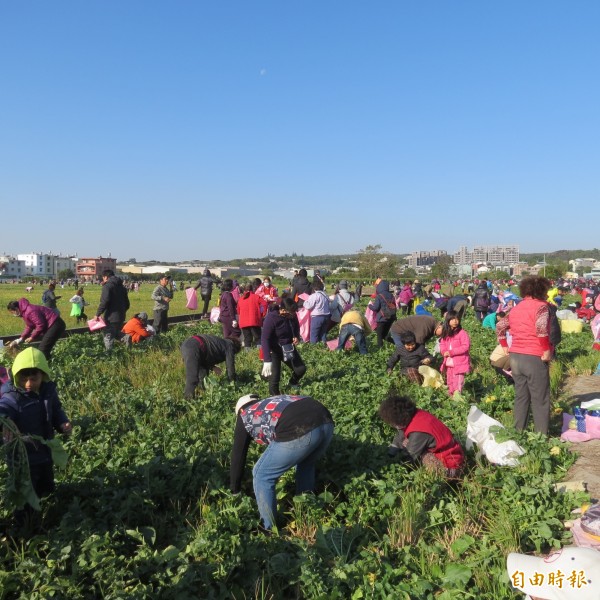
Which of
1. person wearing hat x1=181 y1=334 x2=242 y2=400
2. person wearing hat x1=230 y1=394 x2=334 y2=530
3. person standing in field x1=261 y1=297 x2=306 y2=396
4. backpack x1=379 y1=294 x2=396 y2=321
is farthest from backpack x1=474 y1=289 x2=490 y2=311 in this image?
person wearing hat x1=230 y1=394 x2=334 y2=530

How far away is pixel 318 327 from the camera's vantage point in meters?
13.3

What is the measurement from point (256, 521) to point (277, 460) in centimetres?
54

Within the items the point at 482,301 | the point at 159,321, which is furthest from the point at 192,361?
the point at 482,301

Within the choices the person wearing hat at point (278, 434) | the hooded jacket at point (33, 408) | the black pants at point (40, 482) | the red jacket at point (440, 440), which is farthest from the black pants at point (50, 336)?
the red jacket at point (440, 440)

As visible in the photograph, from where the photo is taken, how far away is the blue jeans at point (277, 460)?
4199 millimetres

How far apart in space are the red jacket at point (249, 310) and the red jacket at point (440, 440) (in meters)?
6.54

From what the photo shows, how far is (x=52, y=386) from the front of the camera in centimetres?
487

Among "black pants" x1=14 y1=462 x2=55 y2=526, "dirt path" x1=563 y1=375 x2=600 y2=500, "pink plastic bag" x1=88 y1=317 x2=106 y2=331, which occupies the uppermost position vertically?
"pink plastic bag" x1=88 y1=317 x2=106 y2=331

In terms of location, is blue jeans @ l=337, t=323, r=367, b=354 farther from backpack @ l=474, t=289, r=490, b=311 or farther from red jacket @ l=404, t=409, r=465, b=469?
backpack @ l=474, t=289, r=490, b=311

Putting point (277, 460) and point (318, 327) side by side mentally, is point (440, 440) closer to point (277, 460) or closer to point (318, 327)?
point (277, 460)

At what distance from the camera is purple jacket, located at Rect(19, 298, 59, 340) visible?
9344 mm

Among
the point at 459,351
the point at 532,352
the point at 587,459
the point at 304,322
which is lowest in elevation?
the point at 587,459

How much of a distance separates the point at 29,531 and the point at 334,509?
237cm

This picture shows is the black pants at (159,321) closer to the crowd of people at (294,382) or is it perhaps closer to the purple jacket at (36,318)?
the crowd of people at (294,382)
